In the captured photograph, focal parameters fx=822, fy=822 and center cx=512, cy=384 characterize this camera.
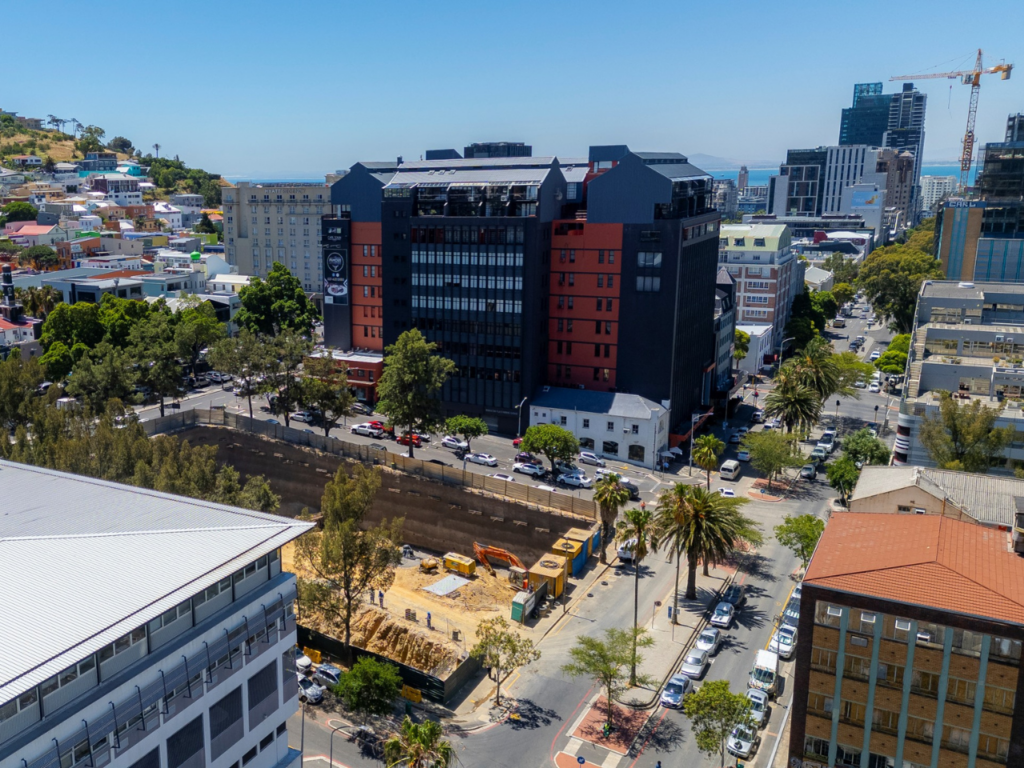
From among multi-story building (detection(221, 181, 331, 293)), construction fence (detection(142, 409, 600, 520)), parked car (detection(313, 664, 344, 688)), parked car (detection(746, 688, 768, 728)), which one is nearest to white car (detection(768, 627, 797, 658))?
parked car (detection(746, 688, 768, 728))

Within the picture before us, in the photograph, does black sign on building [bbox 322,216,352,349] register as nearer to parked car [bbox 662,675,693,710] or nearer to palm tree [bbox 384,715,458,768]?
parked car [bbox 662,675,693,710]

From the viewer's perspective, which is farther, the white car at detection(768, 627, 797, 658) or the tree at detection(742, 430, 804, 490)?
the tree at detection(742, 430, 804, 490)

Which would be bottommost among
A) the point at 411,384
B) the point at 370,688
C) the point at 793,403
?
the point at 370,688

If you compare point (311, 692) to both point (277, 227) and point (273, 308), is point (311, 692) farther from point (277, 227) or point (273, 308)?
point (277, 227)

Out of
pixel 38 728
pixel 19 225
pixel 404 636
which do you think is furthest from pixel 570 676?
pixel 19 225

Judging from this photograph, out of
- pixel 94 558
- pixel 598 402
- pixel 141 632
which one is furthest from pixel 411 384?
pixel 141 632

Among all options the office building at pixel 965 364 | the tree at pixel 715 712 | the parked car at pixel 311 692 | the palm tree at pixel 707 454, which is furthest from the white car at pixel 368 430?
the tree at pixel 715 712

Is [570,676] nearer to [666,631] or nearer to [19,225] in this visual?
[666,631]
